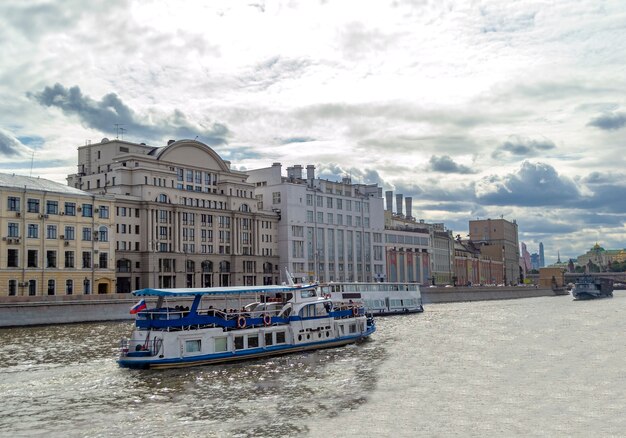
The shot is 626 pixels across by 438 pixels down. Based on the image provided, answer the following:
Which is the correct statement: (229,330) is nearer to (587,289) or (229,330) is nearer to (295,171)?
(295,171)

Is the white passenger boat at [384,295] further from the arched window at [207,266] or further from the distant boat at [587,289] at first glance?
the distant boat at [587,289]

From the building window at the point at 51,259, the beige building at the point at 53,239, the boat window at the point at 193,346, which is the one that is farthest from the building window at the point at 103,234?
the boat window at the point at 193,346

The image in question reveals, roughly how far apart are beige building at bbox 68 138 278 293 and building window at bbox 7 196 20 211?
17.5 metres

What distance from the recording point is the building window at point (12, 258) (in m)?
79.4

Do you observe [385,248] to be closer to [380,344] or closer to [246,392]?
[380,344]

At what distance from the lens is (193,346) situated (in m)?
43.7

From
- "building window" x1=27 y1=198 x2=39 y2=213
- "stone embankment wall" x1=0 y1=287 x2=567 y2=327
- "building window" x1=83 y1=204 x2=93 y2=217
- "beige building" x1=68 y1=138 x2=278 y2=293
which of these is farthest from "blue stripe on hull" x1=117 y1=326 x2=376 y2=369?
"beige building" x1=68 y1=138 x2=278 y2=293

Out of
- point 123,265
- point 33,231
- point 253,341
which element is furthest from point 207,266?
point 253,341

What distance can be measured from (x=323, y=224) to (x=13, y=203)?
6503 centimetres

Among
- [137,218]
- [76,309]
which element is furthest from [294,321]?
[137,218]

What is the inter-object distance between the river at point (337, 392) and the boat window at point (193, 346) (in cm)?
138

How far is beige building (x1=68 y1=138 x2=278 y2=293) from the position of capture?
9888 centimetres

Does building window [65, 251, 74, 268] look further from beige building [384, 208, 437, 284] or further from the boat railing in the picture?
beige building [384, 208, 437, 284]

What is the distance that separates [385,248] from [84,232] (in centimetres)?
7766
